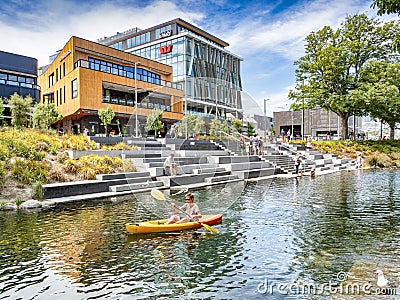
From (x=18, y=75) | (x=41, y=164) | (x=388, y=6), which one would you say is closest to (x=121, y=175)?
(x=41, y=164)

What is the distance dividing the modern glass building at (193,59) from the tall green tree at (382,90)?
47.6 ft

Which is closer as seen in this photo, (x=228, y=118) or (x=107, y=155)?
(x=228, y=118)

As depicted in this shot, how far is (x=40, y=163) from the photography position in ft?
53.9

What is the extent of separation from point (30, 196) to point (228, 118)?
382 inches

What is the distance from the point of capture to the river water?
5852 millimetres

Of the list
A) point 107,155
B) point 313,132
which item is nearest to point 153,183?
point 107,155

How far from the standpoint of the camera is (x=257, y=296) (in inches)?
218

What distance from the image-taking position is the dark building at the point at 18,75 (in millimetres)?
40094

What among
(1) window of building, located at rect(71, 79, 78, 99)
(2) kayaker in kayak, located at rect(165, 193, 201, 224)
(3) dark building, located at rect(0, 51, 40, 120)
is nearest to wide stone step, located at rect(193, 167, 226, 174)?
(2) kayaker in kayak, located at rect(165, 193, 201, 224)

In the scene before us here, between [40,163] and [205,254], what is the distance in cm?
1200

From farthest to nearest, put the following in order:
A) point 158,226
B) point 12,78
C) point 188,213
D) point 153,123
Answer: point 12,78, point 153,123, point 188,213, point 158,226

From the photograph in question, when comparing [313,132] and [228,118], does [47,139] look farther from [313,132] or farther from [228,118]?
[313,132]

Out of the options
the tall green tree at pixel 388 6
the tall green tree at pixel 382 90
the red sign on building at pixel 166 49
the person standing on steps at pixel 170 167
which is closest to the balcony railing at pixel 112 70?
the red sign on building at pixel 166 49

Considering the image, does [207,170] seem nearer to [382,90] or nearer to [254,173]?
[254,173]
